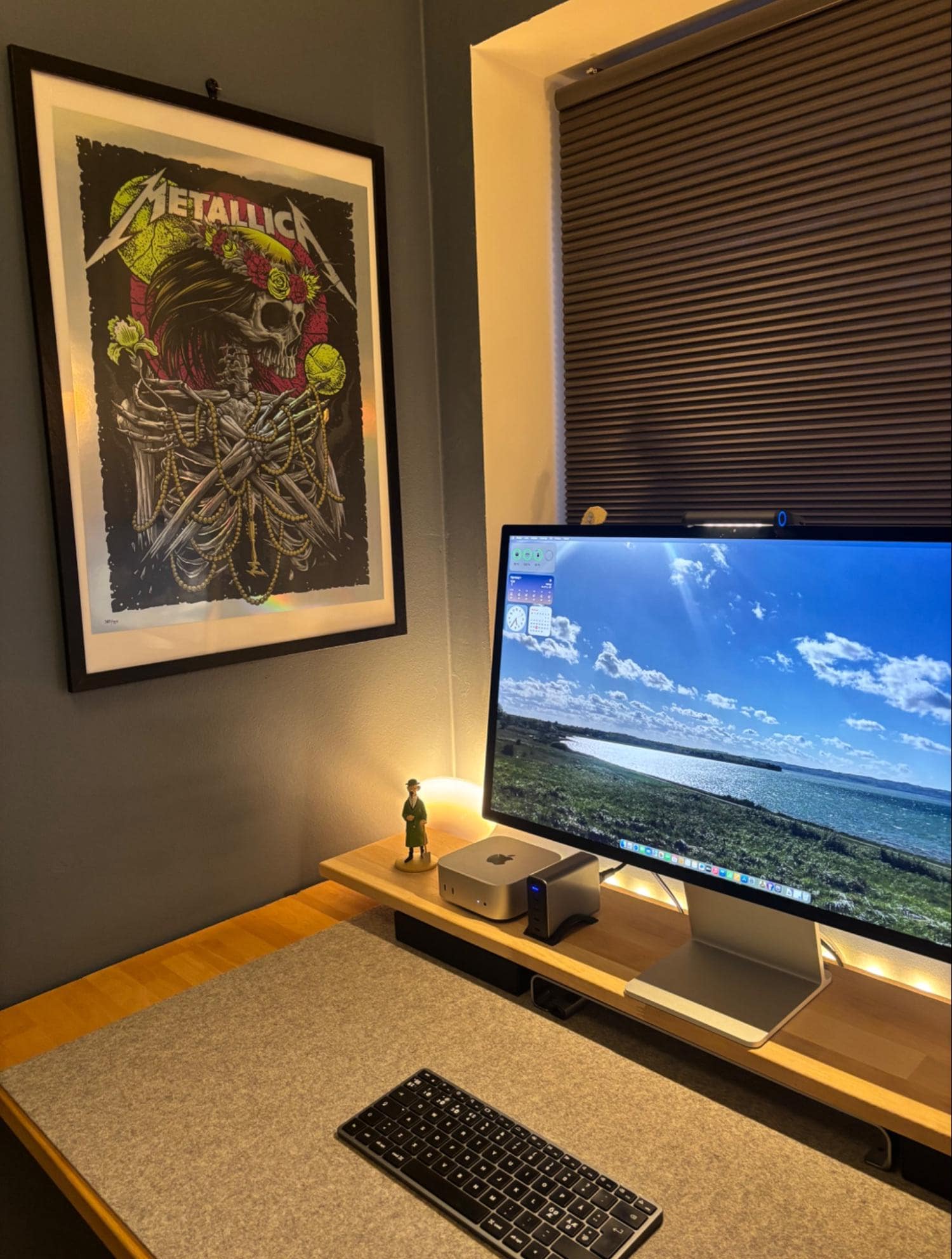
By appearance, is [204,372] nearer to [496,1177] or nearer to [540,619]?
[540,619]

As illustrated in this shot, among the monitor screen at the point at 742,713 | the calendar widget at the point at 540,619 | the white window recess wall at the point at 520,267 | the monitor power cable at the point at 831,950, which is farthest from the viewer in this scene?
the white window recess wall at the point at 520,267

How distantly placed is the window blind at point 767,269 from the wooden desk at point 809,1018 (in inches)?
24.2

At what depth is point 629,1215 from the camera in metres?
0.87

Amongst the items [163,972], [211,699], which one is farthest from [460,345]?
[163,972]

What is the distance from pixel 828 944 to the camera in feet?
3.94

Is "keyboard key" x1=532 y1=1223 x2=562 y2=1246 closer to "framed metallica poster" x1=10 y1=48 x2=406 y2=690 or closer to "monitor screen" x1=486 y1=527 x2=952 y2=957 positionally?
"monitor screen" x1=486 y1=527 x2=952 y2=957

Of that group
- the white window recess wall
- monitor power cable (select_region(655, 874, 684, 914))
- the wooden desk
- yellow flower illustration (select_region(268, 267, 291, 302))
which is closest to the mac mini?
the wooden desk

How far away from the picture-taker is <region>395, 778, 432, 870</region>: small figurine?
1.51 metres

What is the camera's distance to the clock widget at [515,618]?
1.32 meters

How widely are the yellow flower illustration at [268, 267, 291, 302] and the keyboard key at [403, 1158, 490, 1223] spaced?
4.10 feet

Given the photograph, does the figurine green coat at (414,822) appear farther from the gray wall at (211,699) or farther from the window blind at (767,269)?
the window blind at (767,269)

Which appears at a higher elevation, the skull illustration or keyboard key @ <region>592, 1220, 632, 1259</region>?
the skull illustration

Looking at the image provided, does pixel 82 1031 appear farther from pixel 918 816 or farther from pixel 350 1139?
pixel 918 816

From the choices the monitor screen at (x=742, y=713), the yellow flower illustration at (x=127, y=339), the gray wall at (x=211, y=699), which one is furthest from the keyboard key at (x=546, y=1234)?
the yellow flower illustration at (x=127, y=339)
